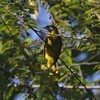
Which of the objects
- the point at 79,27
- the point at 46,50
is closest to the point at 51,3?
the point at 79,27

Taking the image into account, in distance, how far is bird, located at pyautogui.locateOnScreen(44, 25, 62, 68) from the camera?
2537mm

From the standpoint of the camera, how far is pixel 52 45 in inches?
104

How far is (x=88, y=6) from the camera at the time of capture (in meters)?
3.07

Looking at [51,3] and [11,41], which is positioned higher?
[51,3]

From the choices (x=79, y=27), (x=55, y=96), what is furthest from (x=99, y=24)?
(x=55, y=96)

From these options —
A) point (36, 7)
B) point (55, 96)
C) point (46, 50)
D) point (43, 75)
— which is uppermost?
point (36, 7)

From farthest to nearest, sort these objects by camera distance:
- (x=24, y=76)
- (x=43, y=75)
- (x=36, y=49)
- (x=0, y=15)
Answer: (x=36, y=49)
(x=24, y=76)
(x=43, y=75)
(x=0, y=15)

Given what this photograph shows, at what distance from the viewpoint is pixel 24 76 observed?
3.02m

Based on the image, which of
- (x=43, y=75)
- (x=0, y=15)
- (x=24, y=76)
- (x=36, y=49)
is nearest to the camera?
(x=0, y=15)

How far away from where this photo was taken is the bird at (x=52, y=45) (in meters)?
2.54

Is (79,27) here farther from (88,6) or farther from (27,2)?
(27,2)

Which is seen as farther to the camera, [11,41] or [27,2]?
[11,41]

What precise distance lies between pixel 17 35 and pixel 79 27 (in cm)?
43

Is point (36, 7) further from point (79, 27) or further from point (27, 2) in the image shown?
point (79, 27)
